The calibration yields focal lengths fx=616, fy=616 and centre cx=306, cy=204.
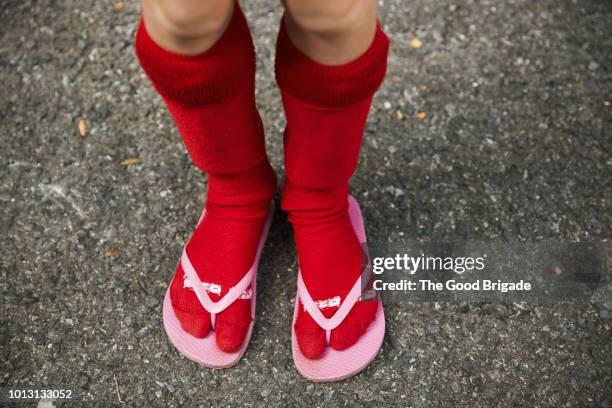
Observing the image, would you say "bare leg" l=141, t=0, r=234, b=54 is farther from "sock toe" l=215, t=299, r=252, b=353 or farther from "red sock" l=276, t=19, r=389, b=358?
"sock toe" l=215, t=299, r=252, b=353

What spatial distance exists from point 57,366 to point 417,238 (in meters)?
0.76

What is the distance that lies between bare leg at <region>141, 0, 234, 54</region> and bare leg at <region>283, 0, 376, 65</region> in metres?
0.09

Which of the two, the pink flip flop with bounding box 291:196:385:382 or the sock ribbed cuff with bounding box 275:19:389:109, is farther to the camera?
the pink flip flop with bounding box 291:196:385:382

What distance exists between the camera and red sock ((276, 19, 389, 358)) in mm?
859

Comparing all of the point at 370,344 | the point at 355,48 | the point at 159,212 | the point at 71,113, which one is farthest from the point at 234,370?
the point at 71,113

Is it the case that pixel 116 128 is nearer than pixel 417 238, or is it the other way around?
pixel 417 238

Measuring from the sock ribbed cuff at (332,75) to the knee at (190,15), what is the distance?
0.12 meters

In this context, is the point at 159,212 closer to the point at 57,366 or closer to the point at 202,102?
A: the point at 57,366

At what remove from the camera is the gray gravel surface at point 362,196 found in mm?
1153

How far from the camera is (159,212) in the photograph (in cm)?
134

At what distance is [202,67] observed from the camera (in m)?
0.82

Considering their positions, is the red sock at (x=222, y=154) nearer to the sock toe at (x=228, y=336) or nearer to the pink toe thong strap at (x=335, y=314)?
the sock toe at (x=228, y=336)


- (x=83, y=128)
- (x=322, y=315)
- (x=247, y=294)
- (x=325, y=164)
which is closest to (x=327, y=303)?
(x=322, y=315)

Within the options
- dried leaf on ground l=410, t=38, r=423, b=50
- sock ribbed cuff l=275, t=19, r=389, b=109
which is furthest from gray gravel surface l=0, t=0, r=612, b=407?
sock ribbed cuff l=275, t=19, r=389, b=109
